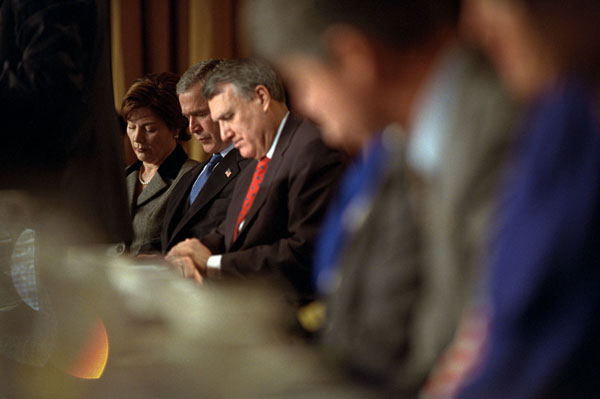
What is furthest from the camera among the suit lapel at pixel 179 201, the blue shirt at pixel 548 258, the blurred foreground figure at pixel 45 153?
the suit lapel at pixel 179 201

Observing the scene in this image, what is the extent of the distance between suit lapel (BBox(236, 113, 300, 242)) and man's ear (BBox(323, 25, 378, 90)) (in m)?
0.90

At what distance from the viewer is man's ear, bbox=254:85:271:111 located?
1605mm

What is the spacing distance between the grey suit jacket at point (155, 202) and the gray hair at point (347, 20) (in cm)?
154

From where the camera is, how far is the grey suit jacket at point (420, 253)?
0.47 metres

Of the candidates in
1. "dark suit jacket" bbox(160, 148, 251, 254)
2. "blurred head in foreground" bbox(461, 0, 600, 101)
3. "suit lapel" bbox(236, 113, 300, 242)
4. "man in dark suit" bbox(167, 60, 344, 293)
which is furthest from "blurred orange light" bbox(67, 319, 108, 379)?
"dark suit jacket" bbox(160, 148, 251, 254)

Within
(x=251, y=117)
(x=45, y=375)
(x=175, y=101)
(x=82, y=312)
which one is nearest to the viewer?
(x=82, y=312)

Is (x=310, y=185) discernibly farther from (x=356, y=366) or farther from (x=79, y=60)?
(x=356, y=366)

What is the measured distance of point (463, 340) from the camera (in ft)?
1.53

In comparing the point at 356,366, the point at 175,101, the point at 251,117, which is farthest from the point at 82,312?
the point at 175,101

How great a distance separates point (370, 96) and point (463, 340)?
0.69 ft

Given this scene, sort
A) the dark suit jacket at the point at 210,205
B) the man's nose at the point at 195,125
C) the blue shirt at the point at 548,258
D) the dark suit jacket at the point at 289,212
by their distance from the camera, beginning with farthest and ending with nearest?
the man's nose at the point at 195,125 < the dark suit jacket at the point at 210,205 < the dark suit jacket at the point at 289,212 < the blue shirt at the point at 548,258

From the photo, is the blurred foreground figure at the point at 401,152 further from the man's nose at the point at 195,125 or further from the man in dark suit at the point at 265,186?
the man's nose at the point at 195,125

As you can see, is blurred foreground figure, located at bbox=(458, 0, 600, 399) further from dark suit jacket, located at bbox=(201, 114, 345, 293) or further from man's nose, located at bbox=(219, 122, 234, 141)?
man's nose, located at bbox=(219, 122, 234, 141)

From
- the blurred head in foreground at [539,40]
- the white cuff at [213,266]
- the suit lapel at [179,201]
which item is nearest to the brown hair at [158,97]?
the suit lapel at [179,201]
